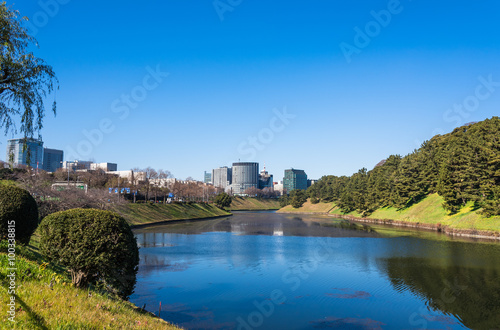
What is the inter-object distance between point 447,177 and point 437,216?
24.1 feet

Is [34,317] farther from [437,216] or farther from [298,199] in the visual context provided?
[298,199]

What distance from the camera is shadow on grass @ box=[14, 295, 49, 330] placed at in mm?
6464

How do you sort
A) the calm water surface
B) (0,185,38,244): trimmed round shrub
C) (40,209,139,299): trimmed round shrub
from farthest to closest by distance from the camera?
the calm water surface < (0,185,38,244): trimmed round shrub < (40,209,139,299): trimmed round shrub

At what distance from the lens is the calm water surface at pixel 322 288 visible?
52.5 ft

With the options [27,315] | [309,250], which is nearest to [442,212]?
[309,250]

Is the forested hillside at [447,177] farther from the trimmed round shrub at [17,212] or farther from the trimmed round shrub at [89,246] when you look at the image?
the trimmed round shrub at [17,212]

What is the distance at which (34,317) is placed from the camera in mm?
6691

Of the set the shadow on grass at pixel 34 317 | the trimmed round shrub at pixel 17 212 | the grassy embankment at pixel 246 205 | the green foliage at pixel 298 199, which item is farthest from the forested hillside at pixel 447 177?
the grassy embankment at pixel 246 205

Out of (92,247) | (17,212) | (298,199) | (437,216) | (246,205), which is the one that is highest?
(17,212)

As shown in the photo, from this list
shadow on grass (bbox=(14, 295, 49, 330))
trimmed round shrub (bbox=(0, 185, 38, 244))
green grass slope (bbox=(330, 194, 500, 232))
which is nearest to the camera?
shadow on grass (bbox=(14, 295, 49, 330))

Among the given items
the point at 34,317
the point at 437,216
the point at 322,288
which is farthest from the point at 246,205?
the point at 34,317

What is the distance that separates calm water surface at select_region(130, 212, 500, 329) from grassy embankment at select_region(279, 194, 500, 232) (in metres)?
13.8

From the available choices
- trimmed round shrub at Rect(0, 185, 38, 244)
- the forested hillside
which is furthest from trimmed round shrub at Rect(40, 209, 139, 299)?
the forested hillside

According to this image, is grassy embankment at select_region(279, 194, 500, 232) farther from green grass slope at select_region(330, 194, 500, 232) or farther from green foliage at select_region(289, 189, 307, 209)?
green foliage at select_region(289, 189, 307, 209)
